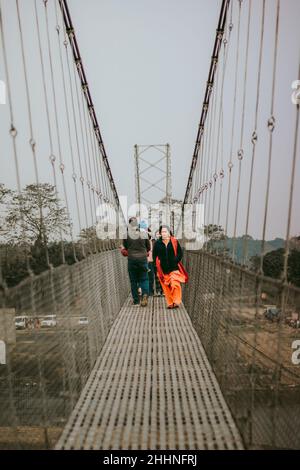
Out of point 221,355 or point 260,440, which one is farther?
point 221,355

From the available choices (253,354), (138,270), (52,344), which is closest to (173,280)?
(138,270)

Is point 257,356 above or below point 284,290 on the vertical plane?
below

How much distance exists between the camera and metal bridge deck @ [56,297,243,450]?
2547 millimetres

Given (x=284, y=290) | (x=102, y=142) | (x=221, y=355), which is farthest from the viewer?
(x=102, y=142)

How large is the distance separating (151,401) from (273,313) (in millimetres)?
1153

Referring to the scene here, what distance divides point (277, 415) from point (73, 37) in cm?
541

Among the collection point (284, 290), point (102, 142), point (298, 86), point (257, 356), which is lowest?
point (257, 356)

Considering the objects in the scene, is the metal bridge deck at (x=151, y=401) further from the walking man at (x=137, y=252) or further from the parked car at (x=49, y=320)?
the walking man at (x=137, y=252)

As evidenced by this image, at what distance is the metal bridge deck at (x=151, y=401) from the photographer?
8.36ft

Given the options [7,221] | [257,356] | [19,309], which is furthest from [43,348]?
[7,221]

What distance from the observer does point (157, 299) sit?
762cm

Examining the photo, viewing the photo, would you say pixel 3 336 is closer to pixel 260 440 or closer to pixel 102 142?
pixel 260 440

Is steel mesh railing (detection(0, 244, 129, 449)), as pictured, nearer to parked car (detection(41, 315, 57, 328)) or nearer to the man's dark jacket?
parked car (detection(41, 315, 57, 328))

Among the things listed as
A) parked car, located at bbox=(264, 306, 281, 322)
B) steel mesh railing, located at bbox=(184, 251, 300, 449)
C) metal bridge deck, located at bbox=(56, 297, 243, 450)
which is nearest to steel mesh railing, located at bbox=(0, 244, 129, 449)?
metal bridge deck, located at bbox=(56, 297, 243, 450)
